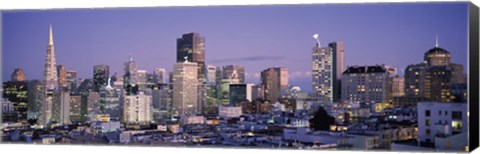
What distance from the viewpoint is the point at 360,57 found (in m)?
6.11

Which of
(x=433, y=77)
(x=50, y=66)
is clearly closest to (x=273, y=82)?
(x=433, y=77)

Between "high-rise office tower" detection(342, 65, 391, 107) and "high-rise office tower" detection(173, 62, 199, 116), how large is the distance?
1.25 metres

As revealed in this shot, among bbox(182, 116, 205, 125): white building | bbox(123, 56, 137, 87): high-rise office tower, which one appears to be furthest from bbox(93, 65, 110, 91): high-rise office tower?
bbox(182, 116, 205, 125): white building

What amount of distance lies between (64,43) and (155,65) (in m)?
0.79

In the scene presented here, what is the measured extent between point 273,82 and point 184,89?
30.6 inches

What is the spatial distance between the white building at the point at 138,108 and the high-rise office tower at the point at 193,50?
18.5 inches

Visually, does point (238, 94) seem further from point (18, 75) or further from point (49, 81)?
point (18, 75)

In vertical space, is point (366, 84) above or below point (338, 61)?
below

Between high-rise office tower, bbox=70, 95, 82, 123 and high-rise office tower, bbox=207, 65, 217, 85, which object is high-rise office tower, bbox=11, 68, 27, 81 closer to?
high-rise office tower, bbox=70, 95, 82, 123

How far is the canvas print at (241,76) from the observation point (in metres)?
5.76

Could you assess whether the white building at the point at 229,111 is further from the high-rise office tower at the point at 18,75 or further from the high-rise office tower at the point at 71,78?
the high-rise office tower at the point at 18,75

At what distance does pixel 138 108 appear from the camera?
6.83 meters

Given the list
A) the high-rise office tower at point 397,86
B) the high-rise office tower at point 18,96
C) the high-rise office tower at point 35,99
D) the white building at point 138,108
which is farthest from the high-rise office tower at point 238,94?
the high-rise office tower at point 18,96

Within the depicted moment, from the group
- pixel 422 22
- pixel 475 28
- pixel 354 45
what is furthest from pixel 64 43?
pixel 475 28
